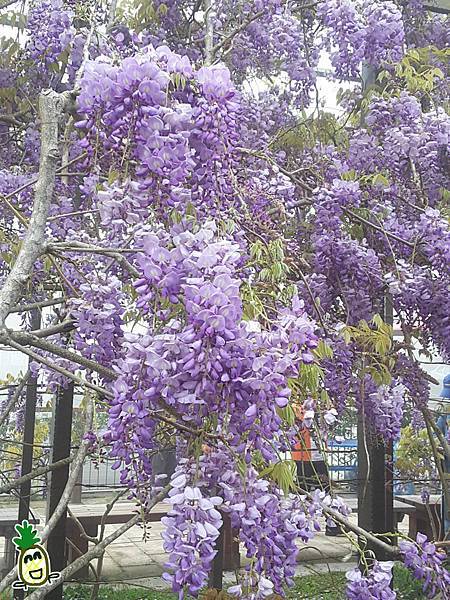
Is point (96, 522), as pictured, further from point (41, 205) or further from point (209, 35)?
point (41, 205)

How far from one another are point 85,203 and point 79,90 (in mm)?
1178

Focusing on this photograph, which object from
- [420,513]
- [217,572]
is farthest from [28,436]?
[420,513]

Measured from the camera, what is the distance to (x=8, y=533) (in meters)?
3.51

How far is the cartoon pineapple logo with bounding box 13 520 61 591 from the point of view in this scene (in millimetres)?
1351

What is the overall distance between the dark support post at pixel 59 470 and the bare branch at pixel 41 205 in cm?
166

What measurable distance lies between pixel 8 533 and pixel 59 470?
2.64ft

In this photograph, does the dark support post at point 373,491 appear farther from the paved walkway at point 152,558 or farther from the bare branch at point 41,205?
the bare branch at point 41,205

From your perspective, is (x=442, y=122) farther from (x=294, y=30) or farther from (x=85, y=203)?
(x=85, y=203)

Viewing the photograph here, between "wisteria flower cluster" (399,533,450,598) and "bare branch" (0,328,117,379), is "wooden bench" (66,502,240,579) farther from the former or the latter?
"bare branch" (0,328,117,379)

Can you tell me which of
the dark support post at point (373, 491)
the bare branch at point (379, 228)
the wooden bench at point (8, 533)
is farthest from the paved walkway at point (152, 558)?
the bare branch at point (379, 228)

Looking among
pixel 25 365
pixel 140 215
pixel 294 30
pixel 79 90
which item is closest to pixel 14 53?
pixel 294 30

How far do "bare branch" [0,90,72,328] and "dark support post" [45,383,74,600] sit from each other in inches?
65.3

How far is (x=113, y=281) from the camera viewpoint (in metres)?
1.55

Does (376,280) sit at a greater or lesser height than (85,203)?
lesser
